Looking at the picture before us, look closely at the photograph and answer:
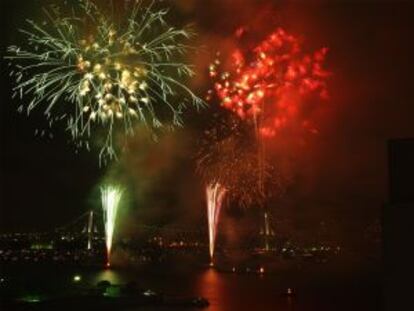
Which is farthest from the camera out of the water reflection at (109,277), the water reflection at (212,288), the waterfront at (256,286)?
the water reflection at (109,277)

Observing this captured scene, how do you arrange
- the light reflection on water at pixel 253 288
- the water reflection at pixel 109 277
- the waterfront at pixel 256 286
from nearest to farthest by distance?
the waterfront at pixel 256 286
the light reflection on water at pixel 253 288
the water reflection at pixel 109 277

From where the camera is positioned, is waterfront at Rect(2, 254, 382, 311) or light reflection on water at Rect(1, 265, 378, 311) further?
light reflection on water at Rect(1, 265, 378, 311)

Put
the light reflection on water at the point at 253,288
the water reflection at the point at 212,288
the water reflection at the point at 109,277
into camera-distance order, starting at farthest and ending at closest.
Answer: the water reflection at the point at 109,277 → the water reflection at the point at 212,288 → the light reflection on water at the point at 253,288

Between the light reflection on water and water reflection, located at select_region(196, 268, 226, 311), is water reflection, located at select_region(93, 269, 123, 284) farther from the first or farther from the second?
water reflection, located at select_region(196, 268, 226, 311)

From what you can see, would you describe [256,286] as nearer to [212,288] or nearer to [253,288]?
[253,288]

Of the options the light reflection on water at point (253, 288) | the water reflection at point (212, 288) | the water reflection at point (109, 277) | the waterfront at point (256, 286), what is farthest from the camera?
the water reflection at point (109, 277)

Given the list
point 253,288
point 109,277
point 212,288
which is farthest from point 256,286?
point 109,277

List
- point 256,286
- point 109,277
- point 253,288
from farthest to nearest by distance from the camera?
point 109,277 → point 256,286 → point 253,288

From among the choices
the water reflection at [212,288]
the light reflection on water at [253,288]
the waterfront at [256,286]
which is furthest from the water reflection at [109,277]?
the water reflection at [212,288]

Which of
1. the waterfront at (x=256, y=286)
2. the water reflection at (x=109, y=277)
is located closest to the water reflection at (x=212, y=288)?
the waterfront at (x=256, y=286)

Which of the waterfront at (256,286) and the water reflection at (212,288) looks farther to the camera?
the water reflection at (212,288)

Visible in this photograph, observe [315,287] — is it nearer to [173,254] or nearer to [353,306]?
[353,306]

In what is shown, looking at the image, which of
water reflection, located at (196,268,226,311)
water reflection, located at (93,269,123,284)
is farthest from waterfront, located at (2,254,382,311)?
water reflection, located at (93,269,123,284)

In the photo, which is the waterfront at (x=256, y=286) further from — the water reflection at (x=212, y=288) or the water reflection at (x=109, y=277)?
the water reflection at (x=109, y=277)
